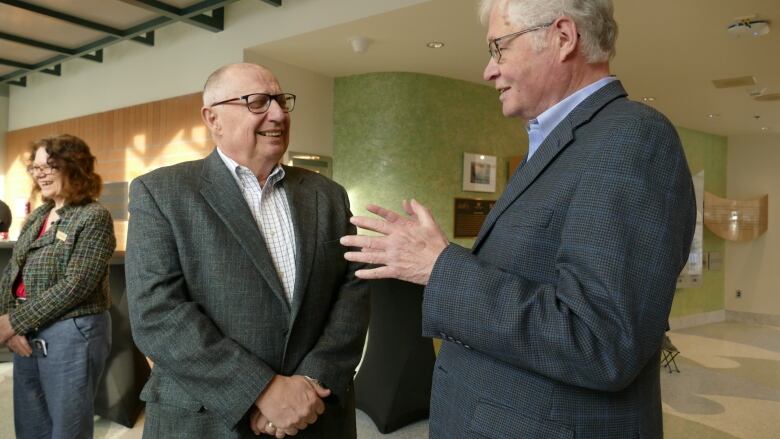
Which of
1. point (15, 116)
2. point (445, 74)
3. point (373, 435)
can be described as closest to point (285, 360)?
point (373, 435)

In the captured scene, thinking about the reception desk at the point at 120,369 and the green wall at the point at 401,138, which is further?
the green wall at the point at 401,138

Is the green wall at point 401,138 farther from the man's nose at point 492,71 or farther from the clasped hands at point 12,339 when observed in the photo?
the man's nose at point 492,71

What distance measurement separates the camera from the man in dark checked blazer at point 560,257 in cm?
91

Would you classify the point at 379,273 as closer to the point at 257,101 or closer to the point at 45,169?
the point at 257,101

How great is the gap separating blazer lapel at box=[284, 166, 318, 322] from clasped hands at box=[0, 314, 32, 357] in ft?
4.70

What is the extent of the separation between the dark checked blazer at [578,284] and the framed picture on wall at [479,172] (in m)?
5.68

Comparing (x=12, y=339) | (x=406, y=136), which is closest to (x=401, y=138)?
(x=406, y=136)

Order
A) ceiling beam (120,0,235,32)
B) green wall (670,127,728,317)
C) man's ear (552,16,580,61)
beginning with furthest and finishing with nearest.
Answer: green wall (670,127,728,317)
ceiling beam (120,0,235,32)
man's ear (552,16,580,61)

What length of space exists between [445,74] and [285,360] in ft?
17.9

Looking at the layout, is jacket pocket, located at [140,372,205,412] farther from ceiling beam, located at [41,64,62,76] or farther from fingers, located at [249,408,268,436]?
ceiling beam, located at [41,64,62,76]

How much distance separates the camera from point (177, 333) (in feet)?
4.65

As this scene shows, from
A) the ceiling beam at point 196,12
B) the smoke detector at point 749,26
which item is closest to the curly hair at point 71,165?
the ceiling beam at point 196,12

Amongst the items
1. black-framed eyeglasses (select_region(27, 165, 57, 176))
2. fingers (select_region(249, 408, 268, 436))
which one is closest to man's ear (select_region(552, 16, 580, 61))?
fingers (select_region(249, 408, 268, 436))

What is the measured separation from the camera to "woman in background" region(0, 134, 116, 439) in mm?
2305
